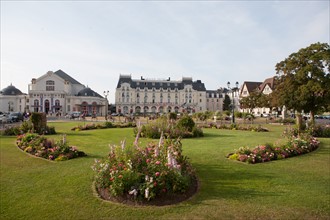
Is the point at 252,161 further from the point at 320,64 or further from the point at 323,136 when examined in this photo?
the point at 320,64

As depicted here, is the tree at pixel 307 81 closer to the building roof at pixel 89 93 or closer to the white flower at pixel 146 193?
the white flower at pixel 146 193

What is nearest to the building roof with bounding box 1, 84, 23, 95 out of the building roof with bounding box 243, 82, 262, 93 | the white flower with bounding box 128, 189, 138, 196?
the building roof with bounding box 243, 82, 262, 93

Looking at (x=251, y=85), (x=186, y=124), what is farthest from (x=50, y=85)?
(x=186, y=124)

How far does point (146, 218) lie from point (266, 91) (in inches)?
3367

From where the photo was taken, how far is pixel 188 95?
4390 inches

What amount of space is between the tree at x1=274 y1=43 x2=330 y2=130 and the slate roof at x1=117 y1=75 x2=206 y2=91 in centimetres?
8264

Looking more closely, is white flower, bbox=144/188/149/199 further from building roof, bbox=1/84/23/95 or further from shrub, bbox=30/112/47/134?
building roof, bbox=1/84/23/95

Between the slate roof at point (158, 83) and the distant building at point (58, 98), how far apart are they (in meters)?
17.4

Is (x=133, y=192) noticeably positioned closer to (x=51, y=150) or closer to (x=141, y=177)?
(x=141, y=177)

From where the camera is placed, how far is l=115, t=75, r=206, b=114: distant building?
107688 millimetres

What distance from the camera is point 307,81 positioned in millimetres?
28234

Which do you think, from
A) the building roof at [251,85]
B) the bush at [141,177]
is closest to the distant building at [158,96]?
the building roof at [251,85]

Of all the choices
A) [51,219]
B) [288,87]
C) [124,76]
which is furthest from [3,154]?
[124,76]

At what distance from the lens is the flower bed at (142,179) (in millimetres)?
6129
